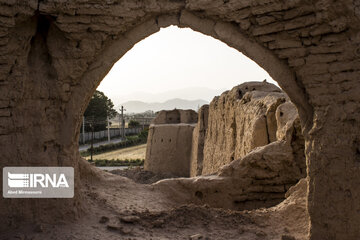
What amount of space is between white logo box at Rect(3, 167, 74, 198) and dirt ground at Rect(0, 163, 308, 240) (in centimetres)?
41

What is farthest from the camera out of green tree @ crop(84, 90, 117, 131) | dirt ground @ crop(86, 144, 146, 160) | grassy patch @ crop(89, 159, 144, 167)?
green tree @ crop(84, 90, 117, 131)

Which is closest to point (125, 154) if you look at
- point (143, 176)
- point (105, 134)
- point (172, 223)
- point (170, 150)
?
point (105, 134)

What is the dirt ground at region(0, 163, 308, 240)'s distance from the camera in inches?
167

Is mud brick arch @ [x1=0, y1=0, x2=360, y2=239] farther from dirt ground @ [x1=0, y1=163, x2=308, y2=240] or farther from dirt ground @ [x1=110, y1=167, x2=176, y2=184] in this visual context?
dirt ground @ [x1=110, y1=167, x2=176, y2=184]

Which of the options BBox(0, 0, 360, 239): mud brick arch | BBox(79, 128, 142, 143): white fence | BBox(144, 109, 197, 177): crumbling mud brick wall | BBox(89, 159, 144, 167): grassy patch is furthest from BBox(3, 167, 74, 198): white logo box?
BBox(79, 128, 142, 143): white fence

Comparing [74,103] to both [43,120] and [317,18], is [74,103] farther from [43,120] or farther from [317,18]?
[317,18]

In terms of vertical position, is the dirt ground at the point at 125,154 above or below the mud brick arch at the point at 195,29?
below

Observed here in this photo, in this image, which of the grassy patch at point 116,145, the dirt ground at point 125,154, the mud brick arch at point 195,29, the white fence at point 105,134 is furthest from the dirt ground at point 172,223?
the white fence at point 105,134

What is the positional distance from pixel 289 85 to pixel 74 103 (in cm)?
272

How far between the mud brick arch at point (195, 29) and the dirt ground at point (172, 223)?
1.04ft

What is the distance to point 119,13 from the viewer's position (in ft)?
13.9

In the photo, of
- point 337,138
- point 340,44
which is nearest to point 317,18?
point 340,44

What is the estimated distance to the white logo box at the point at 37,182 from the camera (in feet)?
14.3

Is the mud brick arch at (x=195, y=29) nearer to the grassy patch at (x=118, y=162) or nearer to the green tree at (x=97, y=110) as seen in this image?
the grassy patch at (x=118, y=162)
